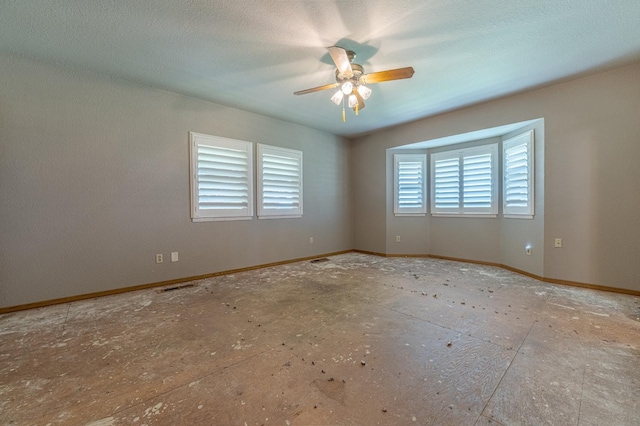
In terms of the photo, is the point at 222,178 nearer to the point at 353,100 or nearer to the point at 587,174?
the point at 353,100

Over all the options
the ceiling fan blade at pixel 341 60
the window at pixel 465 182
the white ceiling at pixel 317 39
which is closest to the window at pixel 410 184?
the window at pixel 465 182

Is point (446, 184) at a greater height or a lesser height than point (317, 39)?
lesser

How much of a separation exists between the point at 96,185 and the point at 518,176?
5.85 metres

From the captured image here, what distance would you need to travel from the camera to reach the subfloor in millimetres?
1339

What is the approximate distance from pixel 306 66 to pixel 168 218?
2.68 metres

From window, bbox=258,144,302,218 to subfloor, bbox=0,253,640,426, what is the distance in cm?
188

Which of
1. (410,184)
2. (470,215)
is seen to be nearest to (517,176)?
(470,215)

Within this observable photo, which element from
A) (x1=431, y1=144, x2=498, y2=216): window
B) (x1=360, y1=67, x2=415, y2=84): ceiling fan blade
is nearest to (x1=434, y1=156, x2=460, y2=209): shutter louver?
(x1=431, y1=144, x2=498, y2=216): window

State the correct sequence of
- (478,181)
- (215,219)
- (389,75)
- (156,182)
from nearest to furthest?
(389,75) → (156,182) → (215,219) → (478,181)

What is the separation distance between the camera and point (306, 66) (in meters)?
2.96

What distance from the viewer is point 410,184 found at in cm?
548

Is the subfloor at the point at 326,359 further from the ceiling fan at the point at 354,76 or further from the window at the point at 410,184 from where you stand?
the window at the point at 410,184

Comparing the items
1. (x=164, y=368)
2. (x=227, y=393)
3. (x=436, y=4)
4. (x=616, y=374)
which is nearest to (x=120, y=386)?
(x=164, y=368)

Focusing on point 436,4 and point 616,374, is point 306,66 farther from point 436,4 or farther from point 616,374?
point 616,374
